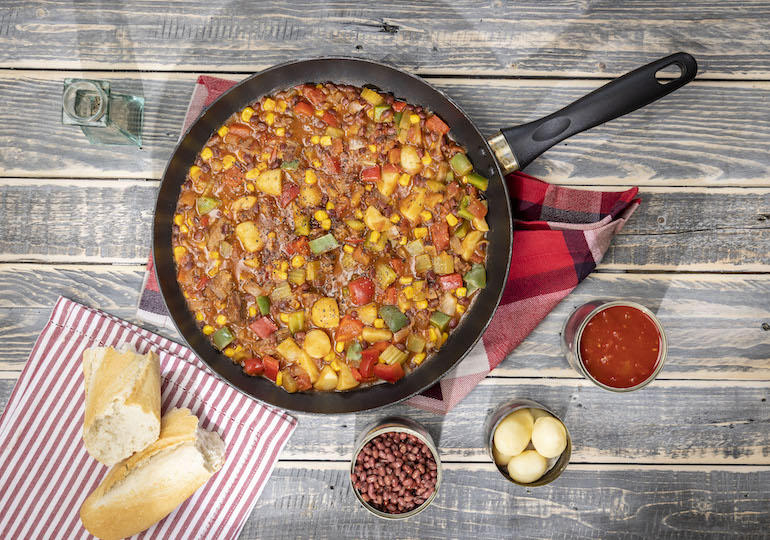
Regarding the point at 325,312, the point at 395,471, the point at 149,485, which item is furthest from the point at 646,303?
the point at 149,485

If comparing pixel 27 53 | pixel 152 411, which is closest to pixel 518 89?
pixel 152 411

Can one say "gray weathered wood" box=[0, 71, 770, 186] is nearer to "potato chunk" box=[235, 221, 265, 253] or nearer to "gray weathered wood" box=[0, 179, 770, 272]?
"gray weathered wood" box=[0, 179, 770, 272]

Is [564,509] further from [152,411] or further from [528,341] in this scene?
[152,411]

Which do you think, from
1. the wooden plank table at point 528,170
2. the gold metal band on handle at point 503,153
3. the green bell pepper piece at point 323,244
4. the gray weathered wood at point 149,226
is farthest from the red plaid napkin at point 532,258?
the green bell pepper piece at point 323,244

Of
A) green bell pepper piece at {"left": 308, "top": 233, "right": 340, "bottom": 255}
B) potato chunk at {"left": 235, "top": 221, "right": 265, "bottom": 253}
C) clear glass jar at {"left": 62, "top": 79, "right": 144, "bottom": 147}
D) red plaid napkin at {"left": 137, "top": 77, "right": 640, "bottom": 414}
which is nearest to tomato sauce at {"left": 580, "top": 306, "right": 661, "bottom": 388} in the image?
red plaid napkin at {"left": 137, "top": 77, "right": 640, "bottom": 414}

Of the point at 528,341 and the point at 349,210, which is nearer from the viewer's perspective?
the point at 349,210
